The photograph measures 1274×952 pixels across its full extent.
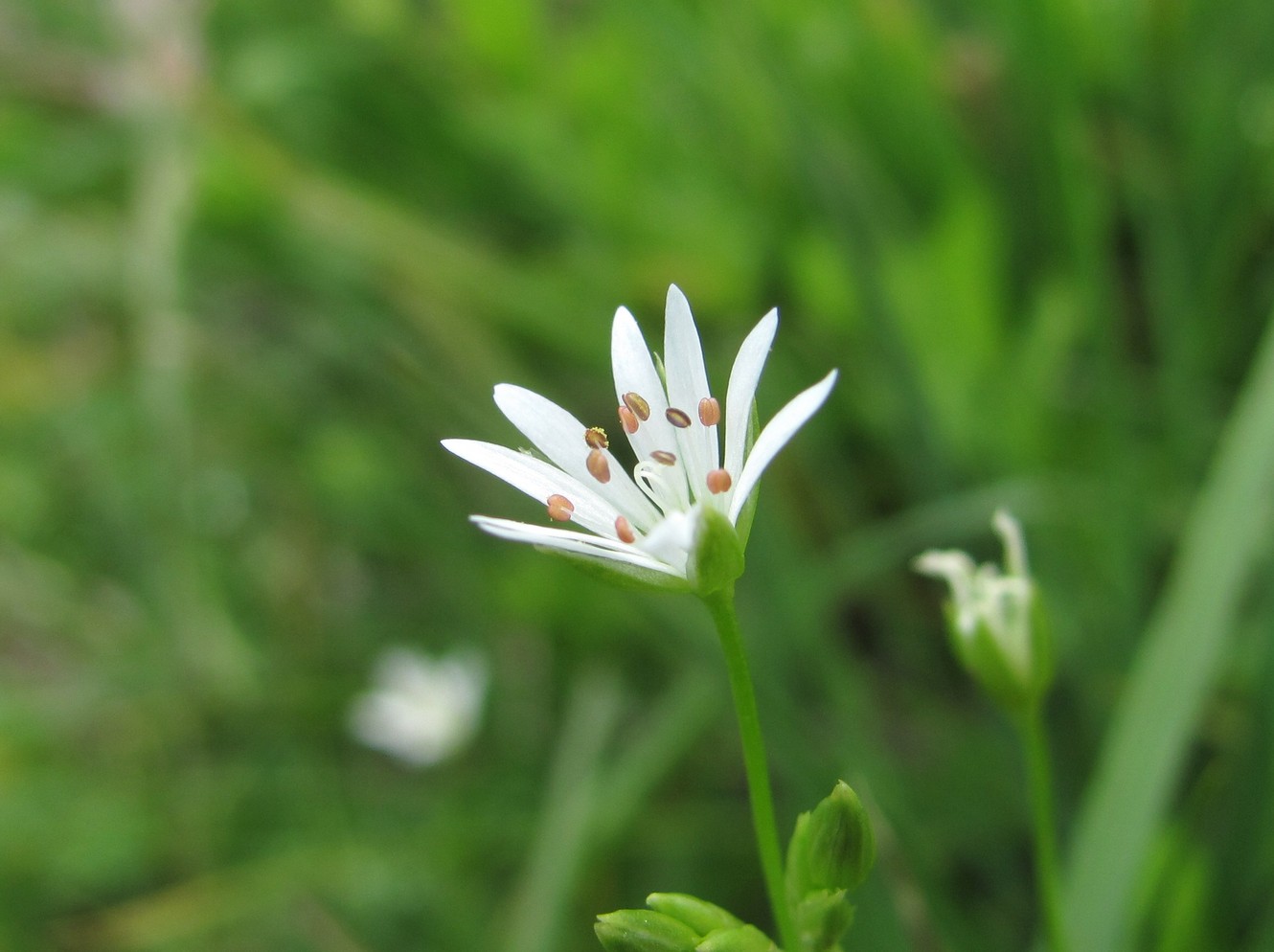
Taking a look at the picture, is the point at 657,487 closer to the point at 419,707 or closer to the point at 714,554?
the point at 714,554

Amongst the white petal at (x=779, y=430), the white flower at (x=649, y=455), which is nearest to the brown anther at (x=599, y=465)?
the white flower at (x=649, y=455)

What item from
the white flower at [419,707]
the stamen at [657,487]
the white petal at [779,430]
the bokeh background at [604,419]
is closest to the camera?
the white petal at [779,430]

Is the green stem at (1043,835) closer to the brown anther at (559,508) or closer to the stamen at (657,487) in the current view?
the stamen at (657,487)

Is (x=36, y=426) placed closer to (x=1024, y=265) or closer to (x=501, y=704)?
(x=501, y=704)

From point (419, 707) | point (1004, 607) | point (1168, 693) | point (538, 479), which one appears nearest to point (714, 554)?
point (538, 479)

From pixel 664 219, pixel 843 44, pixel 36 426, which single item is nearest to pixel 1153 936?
pixel 664 219

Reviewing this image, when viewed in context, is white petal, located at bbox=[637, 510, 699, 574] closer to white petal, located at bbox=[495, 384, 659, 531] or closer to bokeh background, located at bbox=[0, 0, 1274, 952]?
white petal, located at bbox=[495, 384, 659, 531]
